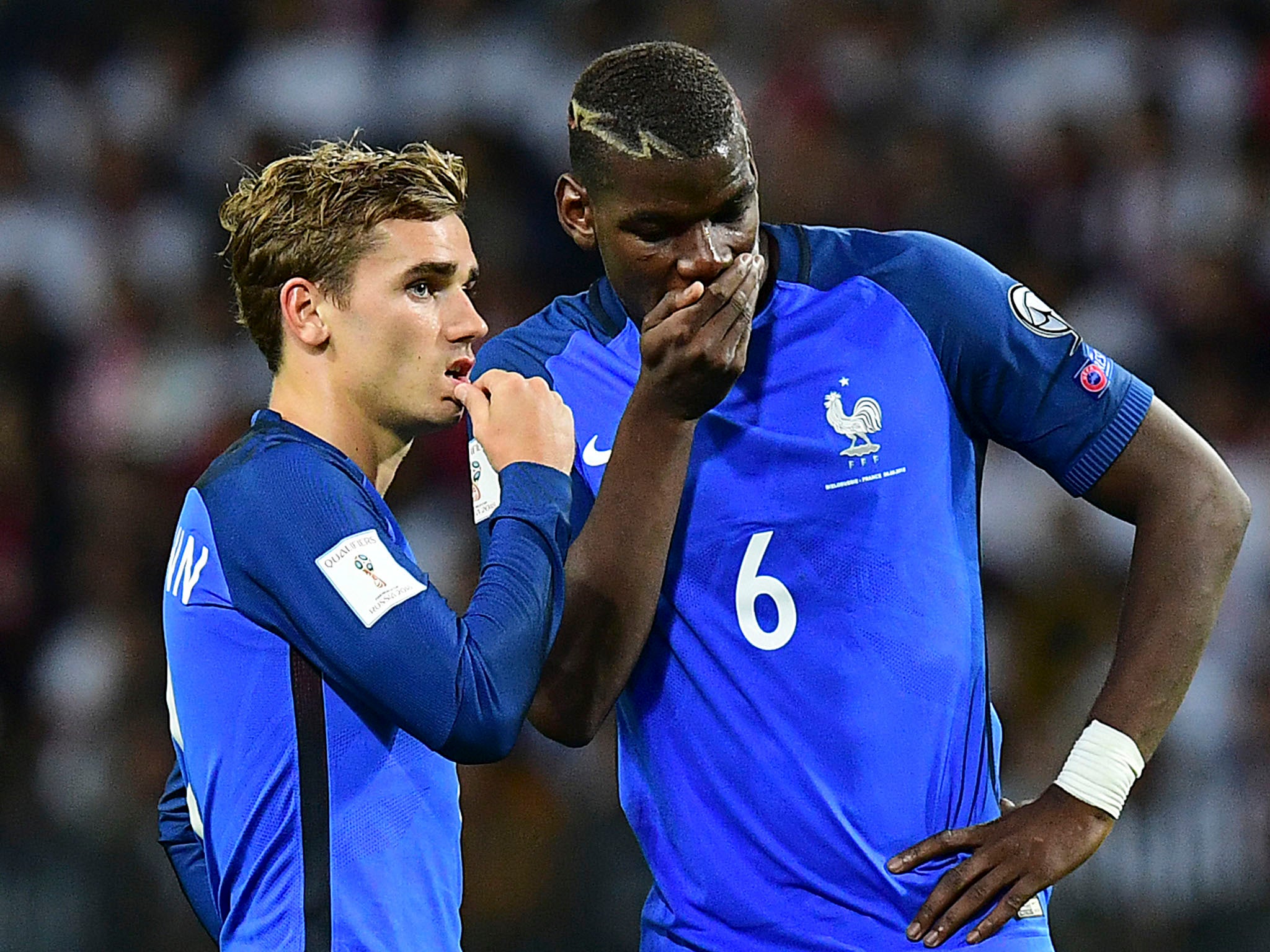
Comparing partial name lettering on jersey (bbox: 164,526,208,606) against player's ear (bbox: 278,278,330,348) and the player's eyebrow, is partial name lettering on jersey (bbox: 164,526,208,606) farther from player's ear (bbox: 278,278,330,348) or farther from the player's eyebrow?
the player's eyebrow

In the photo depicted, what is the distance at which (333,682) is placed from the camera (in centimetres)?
262

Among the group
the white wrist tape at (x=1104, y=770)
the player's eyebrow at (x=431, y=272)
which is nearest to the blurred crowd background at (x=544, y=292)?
the white wrist tape at (x=1104, y=770)

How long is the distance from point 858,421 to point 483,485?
2.04ft

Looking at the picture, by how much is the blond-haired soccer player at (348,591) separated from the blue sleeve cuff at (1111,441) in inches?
32.9

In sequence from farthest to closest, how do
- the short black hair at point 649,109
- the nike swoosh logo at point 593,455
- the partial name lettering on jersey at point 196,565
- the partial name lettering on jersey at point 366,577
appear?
the nike swoosh logo at point 593,455 < the short black hair at point 649,109 < the partial name lettering on jersey at point 196,565 < the partial name lettering on jersey at point 366,577

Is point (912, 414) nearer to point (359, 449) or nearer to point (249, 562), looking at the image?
point (359, 449)

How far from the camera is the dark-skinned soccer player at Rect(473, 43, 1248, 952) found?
2752 mm

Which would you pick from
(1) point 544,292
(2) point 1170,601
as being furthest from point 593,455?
(1) point 544,292

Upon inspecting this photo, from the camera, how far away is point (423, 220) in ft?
9.53

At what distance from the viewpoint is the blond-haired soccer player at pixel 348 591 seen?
254cm

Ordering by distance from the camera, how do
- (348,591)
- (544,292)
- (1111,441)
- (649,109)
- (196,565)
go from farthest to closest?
(544,292) < (1111,441) < (649,109) < (196,565) < (348,591)

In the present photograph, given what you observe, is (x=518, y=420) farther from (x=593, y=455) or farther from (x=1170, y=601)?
(x=1170, y=601)

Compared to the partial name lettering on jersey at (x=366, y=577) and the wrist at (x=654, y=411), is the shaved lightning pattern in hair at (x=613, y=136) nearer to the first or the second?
the wrist at (x=654, y=411)

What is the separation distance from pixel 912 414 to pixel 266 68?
5762 mm
